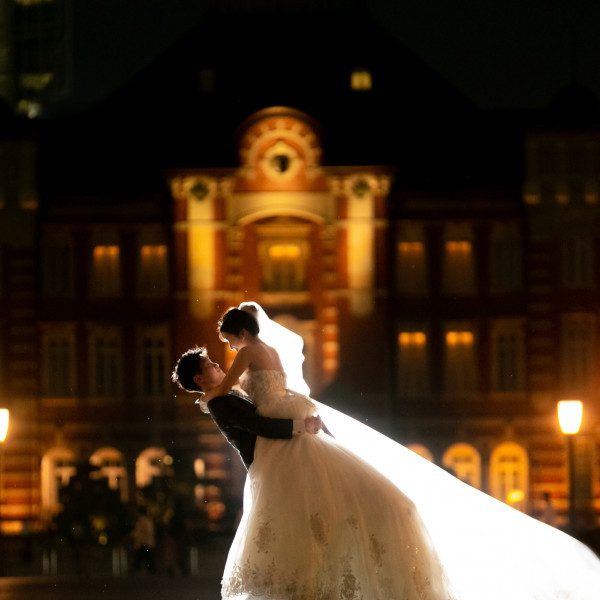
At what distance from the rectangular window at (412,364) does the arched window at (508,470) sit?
2323 mm

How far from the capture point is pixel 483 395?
36812 mm

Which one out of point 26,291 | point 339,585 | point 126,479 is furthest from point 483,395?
point 339,585

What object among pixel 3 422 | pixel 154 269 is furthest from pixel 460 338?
pixel 3 422

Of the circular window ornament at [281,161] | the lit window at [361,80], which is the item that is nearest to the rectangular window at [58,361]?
the circular window ornament at [281,161]

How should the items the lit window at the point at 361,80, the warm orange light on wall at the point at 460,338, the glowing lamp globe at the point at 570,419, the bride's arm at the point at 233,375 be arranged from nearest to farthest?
the bride's arm at the point at 233,375, the glowing lamp globe at the point at 570,419, the warm orange light on wall at the point at 460,338, the lit window at the point at 361,80

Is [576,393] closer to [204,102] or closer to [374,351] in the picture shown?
[374,351]

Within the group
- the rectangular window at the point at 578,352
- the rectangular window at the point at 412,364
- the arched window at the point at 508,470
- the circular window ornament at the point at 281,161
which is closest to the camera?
the circular window ornament at the point at 281,161

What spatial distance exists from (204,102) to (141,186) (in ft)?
8.35

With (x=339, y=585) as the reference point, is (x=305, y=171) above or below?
above

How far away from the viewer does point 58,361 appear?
121ft

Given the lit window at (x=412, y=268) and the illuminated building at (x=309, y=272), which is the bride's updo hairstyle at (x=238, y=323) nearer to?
the illuminated building at (x=309, y=272)

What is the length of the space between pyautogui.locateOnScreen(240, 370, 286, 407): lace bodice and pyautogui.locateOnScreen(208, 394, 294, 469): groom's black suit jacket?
6 cm

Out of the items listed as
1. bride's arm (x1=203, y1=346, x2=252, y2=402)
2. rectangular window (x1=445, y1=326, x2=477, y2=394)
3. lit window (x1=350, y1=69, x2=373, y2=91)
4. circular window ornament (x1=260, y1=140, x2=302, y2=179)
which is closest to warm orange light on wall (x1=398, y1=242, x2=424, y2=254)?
rectangular window (x1=445, y1=326, x2=477, y2=394)

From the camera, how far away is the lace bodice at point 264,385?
7.75 metres
